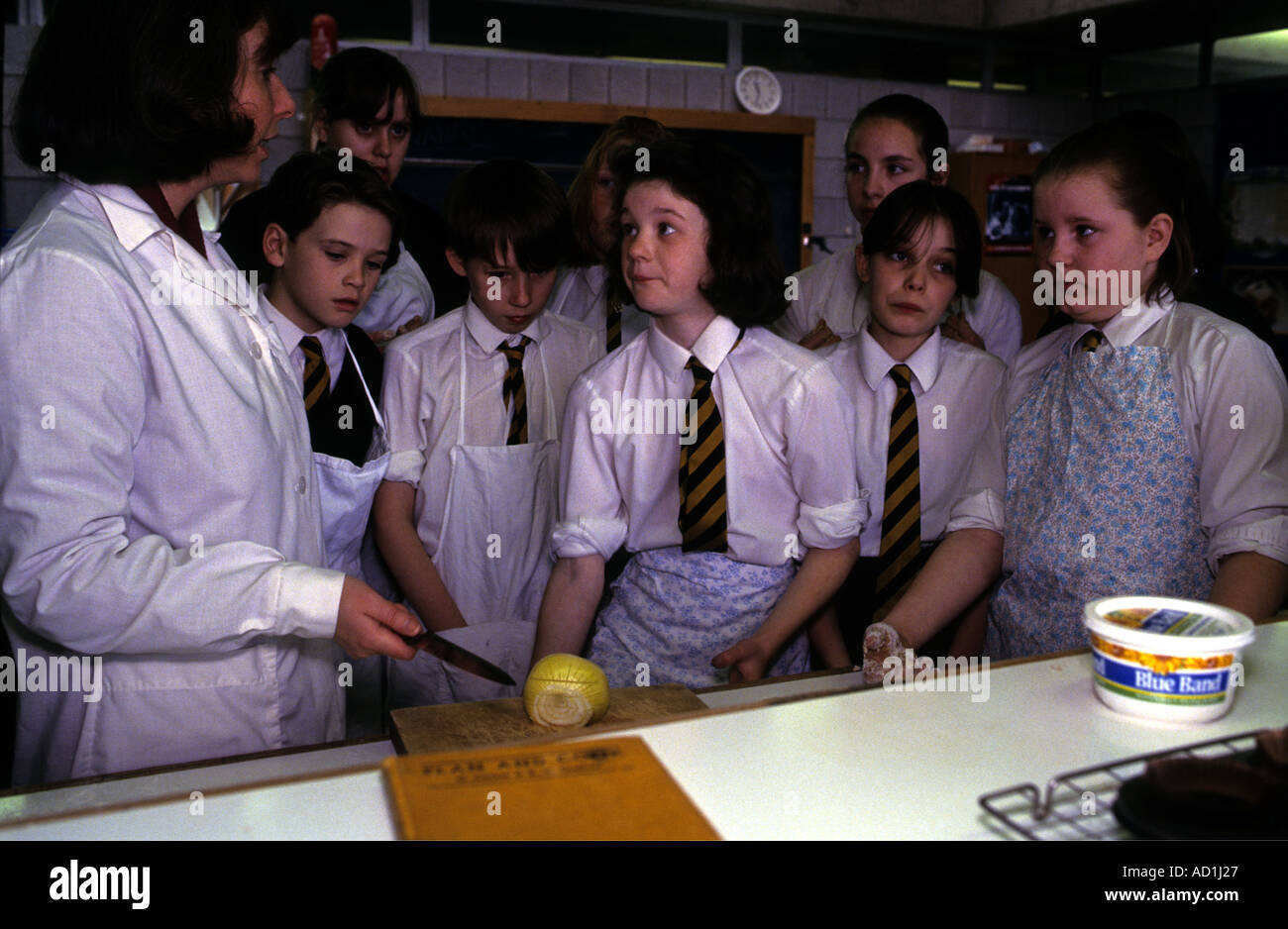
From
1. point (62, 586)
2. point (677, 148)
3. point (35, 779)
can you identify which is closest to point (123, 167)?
point (62, 586)

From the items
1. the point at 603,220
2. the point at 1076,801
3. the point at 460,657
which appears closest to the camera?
the point at 1076,801

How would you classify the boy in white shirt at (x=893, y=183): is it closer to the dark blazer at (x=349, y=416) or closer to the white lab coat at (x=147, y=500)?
the dark blazer at (x=349, y=416)

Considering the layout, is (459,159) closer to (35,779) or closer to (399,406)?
(399,406)

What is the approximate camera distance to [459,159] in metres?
5.62

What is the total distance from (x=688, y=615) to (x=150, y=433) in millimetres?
906

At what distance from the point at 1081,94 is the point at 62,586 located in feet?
26.0

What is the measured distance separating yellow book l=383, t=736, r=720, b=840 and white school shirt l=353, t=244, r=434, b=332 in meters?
1.85

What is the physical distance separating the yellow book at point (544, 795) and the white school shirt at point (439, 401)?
1.39 meters

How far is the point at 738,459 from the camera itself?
1852 mm

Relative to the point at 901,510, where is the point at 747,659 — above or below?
below

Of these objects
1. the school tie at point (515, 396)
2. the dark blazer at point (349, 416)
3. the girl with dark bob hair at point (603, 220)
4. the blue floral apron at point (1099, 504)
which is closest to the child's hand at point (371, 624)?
the dark blazer at point (349, 416)

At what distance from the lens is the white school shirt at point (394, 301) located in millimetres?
2592

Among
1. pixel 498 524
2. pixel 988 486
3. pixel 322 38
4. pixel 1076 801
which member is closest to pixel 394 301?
pixel 498 524

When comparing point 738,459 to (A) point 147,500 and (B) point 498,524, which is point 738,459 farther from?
(A) point 147,500
